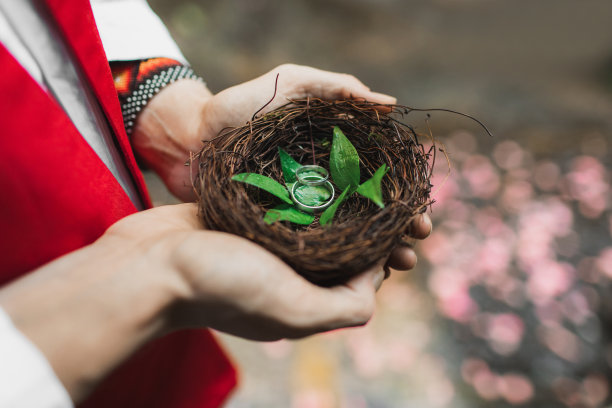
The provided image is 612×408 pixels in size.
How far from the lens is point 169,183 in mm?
1339

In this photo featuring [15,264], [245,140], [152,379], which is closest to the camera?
[15,264]

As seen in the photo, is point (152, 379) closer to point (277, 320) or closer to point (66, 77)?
point (277, 320)

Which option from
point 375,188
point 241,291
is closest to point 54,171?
point 241,291

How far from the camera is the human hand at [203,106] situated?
1.10 m

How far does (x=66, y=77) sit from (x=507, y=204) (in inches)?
88.3

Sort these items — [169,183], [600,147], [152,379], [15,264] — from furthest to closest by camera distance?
[600,147], [169,183], [152,379], [15,264]

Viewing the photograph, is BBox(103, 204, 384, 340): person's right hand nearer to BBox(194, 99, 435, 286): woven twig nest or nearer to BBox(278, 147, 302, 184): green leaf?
BBox(194, 99, 435, 286): woven twig nest

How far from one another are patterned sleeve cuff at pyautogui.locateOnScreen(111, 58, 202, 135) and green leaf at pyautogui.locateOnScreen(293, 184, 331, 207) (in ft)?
1.72

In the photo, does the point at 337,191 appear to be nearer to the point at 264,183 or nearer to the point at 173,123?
the point at 264,183

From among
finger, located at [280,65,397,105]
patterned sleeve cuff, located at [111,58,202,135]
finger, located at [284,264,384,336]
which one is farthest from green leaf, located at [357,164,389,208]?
patterned sleeve cuff, located at [111,58,202,135]

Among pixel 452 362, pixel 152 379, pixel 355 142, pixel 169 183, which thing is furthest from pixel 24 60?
pixel 452 362

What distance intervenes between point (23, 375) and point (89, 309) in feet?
0.38

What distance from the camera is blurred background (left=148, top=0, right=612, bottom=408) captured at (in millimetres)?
1791

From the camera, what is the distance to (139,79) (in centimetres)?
111
